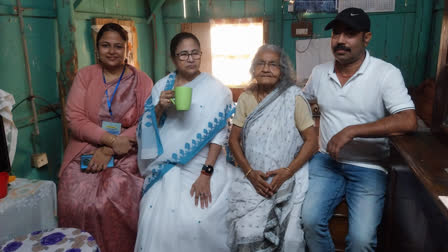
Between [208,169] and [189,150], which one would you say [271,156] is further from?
[189,150]

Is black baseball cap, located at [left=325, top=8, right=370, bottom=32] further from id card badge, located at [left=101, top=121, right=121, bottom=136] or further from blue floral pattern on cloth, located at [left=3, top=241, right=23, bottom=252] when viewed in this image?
blue floral pattern on cloth, located at [left=3, top=241, right=23, bottom=252]

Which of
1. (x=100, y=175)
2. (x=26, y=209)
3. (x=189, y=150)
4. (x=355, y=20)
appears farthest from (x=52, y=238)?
(x=355, y=20)

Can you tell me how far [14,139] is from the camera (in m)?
1.88

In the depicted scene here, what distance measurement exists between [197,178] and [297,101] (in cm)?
77

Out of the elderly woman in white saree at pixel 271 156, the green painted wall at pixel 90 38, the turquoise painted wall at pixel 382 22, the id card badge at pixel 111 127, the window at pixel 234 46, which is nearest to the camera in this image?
the elderly woman in white saree at pixel 271 156

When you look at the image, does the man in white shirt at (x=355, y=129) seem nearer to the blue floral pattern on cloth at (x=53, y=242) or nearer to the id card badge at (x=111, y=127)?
the blue floral pattern on cloth at (x=53, y=242)

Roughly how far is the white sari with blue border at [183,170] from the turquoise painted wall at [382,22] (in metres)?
2.43

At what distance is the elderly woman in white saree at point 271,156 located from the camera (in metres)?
1.74

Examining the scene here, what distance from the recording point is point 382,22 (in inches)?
155

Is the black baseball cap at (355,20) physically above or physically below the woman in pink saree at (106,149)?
above

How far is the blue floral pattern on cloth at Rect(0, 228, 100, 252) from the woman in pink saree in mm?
439

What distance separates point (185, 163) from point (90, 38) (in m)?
1.80

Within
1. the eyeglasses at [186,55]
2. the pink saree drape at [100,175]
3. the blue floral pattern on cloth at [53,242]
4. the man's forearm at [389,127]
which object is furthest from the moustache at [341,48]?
the blue floral pattern on cloth at [53,242]

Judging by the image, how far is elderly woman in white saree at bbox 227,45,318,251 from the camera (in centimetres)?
174
